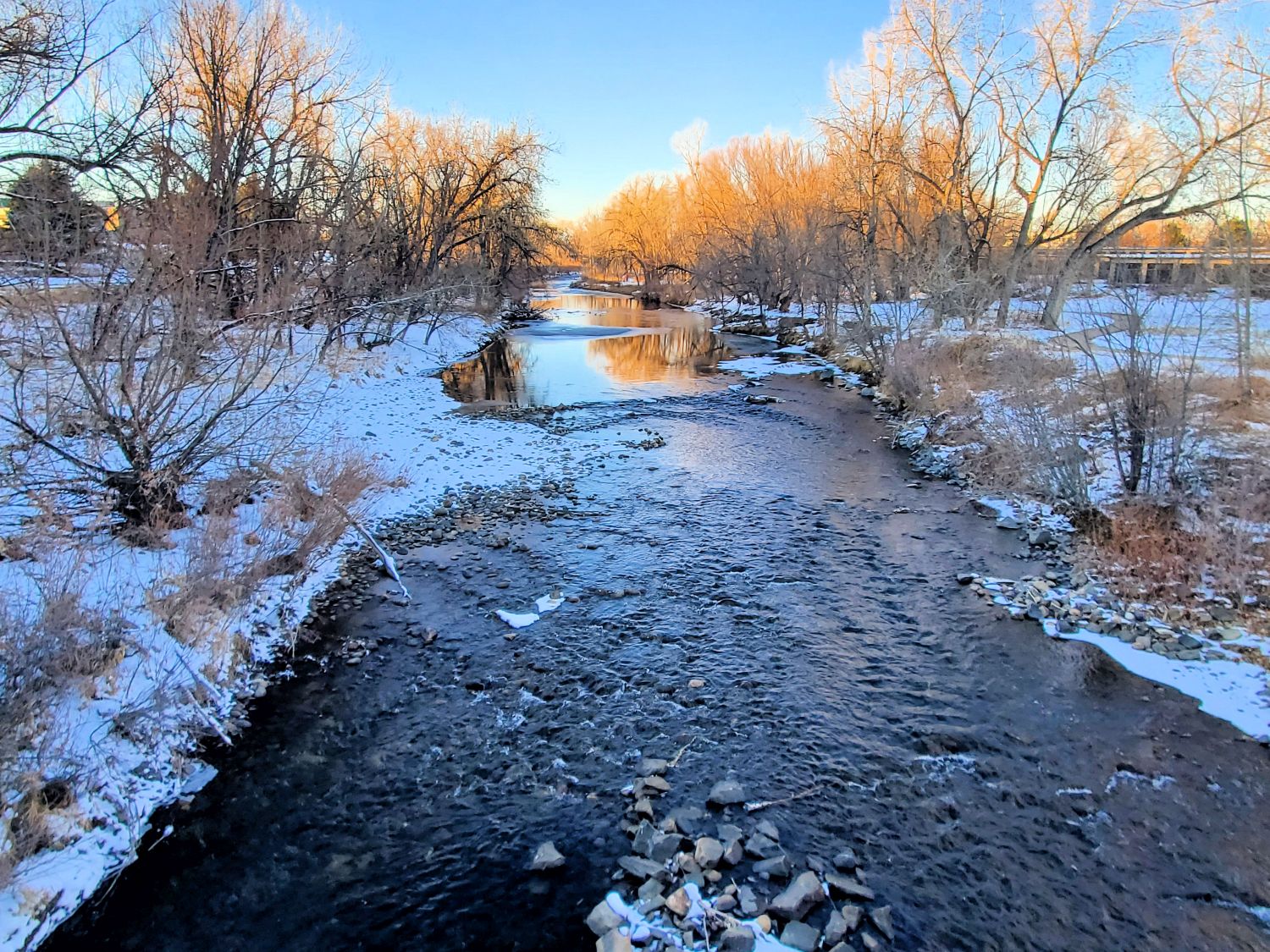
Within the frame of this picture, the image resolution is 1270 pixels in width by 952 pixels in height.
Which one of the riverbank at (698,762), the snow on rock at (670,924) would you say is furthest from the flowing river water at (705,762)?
the snow on rock at (670,924)

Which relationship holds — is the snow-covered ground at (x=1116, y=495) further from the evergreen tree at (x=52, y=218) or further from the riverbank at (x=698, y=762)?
the evergreen tree at (x=52, y=218)

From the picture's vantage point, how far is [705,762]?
517 centimetres

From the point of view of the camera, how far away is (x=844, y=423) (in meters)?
16.6

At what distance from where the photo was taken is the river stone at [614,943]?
3695 mm

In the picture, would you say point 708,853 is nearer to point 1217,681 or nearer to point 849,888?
point 849,888

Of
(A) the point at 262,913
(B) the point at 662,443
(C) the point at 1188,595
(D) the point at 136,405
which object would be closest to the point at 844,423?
(B) the point at 662,443

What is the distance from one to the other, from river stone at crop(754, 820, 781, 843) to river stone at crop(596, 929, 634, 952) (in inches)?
43.7

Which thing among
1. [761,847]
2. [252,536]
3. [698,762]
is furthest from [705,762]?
[252,536]

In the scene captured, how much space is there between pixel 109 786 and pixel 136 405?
408 cm

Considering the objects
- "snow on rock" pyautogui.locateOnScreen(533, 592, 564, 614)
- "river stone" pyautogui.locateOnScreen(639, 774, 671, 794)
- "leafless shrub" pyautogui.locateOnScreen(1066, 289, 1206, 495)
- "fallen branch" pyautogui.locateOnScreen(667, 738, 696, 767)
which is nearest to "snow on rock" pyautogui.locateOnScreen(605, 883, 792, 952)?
"river stone" pyautogui.locateOnScreen(639, 774, 671, 794)

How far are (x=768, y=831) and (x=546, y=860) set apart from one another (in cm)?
139

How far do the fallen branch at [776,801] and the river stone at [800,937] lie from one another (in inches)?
36.1

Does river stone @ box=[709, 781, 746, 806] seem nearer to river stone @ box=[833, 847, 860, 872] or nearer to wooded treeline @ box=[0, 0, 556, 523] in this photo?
river stone @ box=[833, 847, 860, 872]

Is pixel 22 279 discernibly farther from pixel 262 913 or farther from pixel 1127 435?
pixel 1127 435
